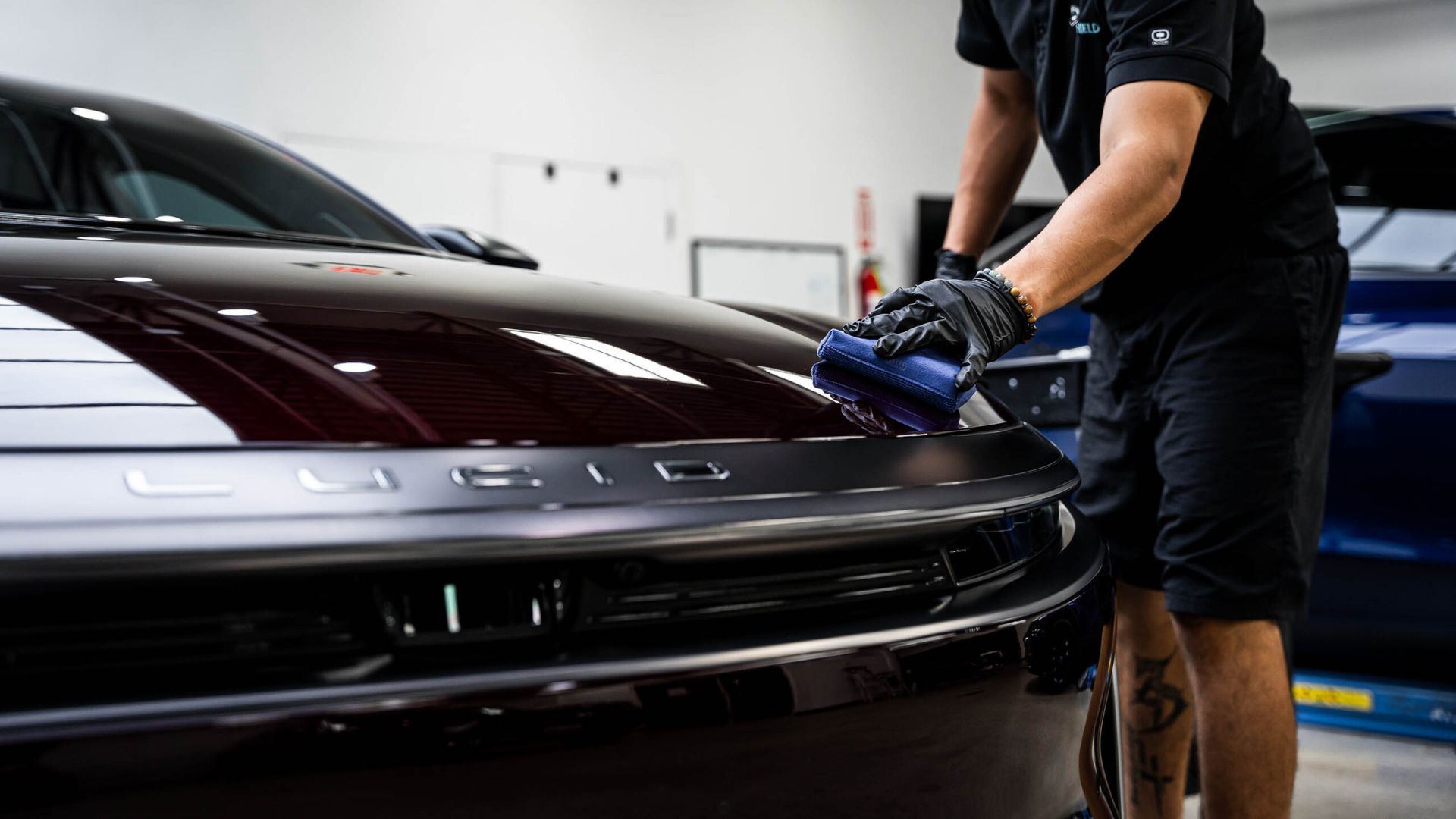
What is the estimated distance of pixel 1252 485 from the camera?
50.0 inches

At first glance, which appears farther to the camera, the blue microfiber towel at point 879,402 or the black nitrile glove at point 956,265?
the black nitrile glove at point 956,265

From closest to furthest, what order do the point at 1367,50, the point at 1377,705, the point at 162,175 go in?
the point at 162,175
the point at 1377,705
the point at 1367,50

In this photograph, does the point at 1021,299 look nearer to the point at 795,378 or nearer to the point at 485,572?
the point at 795,378

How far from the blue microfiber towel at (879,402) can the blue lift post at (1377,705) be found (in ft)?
3.76

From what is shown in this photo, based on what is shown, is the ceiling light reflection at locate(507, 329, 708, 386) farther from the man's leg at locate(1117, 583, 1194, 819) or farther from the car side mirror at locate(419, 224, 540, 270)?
the man's leg at locate(1117, 583, 1194, 819)

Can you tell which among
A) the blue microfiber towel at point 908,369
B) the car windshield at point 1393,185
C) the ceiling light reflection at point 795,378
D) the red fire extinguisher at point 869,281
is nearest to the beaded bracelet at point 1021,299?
the blue microfiber towel at point 908,369

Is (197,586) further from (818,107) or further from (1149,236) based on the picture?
(818,107)

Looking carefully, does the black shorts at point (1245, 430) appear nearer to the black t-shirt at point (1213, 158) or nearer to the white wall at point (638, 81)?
the black t-shirt at point (1213, 158)

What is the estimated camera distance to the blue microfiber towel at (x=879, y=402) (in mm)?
915

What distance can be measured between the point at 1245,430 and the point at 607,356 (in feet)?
2.73

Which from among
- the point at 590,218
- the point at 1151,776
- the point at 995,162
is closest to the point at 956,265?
the point at 995,162

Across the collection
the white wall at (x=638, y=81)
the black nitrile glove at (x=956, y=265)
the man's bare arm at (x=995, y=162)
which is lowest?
the black nitrile glove at (x=956, y=265)

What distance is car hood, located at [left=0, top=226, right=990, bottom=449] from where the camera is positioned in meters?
0.66

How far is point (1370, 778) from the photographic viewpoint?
1.91 meters
